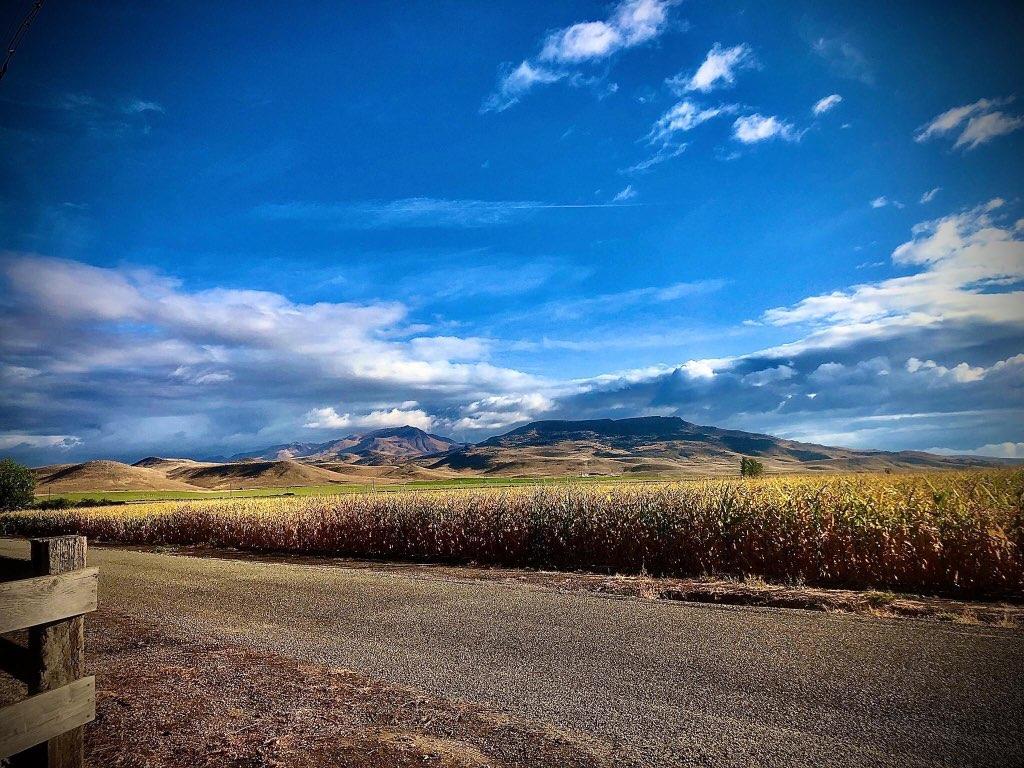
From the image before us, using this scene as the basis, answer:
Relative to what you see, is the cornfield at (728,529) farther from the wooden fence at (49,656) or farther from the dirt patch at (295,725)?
the wooden fence at (49,656)

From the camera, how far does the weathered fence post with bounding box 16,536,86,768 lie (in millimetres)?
3783

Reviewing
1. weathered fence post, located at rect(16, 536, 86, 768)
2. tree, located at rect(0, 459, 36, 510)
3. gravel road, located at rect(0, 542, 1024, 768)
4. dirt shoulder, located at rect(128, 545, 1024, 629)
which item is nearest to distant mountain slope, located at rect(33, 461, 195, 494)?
tree, located at rect(0, 459, 36, 510)

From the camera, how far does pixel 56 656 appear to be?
3.87 m

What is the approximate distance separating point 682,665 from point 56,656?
592 cm

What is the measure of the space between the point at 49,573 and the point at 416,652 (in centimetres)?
479

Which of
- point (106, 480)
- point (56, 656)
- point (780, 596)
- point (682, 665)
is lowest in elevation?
point (780, 596)

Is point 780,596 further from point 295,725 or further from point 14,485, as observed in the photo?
point 14,485

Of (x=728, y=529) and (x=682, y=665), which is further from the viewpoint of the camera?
(x=728, y=529)

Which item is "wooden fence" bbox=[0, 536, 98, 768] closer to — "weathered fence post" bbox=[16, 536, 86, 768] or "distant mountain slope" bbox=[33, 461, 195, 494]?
"weathered fence post" bbox=[16, 536, 86, 768]

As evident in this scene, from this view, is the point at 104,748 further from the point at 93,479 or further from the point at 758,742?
the point at 93,479

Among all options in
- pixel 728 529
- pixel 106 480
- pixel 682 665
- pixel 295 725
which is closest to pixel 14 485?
pixel 728 529

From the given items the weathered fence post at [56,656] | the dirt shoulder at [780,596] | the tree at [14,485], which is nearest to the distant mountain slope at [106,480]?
the tree at [14,485]

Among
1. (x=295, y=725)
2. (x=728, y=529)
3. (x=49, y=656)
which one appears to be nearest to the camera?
(x=49, y=656)

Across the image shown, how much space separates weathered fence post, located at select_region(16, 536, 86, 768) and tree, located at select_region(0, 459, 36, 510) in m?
77.7
